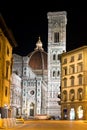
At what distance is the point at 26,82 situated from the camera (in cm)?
12838

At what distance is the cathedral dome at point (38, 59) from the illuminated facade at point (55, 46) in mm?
25565

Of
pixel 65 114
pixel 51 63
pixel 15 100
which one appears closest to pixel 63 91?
pixel 65 114

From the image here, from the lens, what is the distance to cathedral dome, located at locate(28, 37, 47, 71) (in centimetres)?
15512

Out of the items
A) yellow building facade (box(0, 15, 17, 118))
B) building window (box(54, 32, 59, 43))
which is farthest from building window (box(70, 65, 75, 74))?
building window (box(54, 32, 59, 43))

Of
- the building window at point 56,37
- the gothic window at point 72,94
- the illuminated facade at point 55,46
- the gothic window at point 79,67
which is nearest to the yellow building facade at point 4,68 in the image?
the gothic window at point 79,67

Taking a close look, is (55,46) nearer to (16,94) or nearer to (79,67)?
(16,94)

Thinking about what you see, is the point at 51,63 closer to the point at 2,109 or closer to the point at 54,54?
the point at 54,54

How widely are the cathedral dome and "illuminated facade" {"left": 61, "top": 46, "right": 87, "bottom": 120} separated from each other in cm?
7277

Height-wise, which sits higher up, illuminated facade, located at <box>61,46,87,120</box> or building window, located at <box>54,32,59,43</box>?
building window, located at <box>54,32,59,43</box>

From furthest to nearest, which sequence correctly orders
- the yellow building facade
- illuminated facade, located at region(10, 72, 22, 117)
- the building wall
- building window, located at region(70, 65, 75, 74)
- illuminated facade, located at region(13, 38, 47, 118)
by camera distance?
illuminated facade, located at region(13, 38, 47, 118), illuminated facade, located at region(10, 72, 22, 117), building window, located at region(70, 65, 75, 74), the building wall, the yellow building facade

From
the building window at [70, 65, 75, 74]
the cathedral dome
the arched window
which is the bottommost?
the arched window

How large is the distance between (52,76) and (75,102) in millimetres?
51299

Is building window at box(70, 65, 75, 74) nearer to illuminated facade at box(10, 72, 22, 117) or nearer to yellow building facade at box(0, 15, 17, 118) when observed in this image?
yellow building facade at box(0, 15, 17, 118)

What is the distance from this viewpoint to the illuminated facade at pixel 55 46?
411 feet
